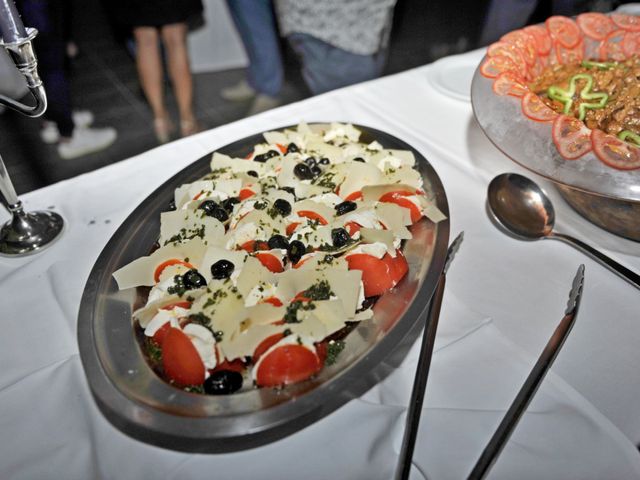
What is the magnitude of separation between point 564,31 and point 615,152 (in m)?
0.52

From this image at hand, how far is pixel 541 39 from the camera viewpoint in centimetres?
114

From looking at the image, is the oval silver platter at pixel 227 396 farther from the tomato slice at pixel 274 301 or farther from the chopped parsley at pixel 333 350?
the tomato slice at pixel 274 301

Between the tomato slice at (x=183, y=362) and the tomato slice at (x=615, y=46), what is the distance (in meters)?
1.15

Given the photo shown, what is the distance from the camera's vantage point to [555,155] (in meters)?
0.84

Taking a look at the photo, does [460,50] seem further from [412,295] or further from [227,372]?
[227,372]

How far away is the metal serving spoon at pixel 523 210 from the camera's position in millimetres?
932

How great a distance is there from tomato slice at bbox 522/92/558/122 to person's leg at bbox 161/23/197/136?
6.70 ft

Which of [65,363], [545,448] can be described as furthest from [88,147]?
[545,448]

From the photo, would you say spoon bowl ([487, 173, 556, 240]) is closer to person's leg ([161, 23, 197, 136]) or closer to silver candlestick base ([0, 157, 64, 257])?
silver candlestick base ([0, 157, 64, 257])

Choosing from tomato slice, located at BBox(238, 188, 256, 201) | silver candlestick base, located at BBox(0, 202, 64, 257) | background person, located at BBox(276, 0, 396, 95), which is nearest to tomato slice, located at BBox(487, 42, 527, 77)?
tomato slice, located at BBox(238, 188, 256, 201)

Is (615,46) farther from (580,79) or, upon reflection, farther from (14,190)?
(14,190)

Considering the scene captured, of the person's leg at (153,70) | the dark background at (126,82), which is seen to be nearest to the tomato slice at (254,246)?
the dark background at (126,82)

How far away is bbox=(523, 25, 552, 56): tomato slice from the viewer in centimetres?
113

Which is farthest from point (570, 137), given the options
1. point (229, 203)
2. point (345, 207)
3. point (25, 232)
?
point (25, 232)
